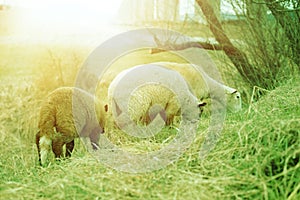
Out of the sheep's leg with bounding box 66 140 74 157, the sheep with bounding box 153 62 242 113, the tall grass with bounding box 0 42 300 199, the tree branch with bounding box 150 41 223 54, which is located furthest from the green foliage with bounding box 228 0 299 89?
the tall grass with bounding box 0 42 300 199

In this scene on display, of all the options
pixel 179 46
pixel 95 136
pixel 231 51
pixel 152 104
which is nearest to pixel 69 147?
pixel 95 136

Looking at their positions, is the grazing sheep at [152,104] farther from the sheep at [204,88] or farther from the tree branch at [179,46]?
the tree branch at [179,46]

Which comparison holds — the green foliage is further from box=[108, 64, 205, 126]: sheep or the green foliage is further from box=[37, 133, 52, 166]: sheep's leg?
box=[37, 133, 52, 166]: sheep's leg

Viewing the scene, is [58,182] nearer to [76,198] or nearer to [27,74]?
[76,198]

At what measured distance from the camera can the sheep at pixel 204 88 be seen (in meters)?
4.65

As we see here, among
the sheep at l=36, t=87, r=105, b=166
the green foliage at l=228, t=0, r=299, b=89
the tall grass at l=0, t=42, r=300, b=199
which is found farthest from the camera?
the green foliage at l=228, t=0, r=299, b=89

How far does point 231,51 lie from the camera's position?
546 cm

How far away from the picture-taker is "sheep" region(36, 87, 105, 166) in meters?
3.67

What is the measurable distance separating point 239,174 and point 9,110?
4435 millimetres

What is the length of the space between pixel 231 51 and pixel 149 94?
174cm

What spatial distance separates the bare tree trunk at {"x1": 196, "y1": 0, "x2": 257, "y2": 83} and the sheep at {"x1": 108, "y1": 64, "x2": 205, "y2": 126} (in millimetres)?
1142

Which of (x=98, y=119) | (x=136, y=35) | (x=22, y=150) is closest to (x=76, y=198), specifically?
(x=98, y=119)

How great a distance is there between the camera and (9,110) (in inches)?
228

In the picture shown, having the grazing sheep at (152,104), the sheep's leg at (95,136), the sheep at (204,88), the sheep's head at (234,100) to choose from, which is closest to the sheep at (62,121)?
the sheep's leg at (95,136)
